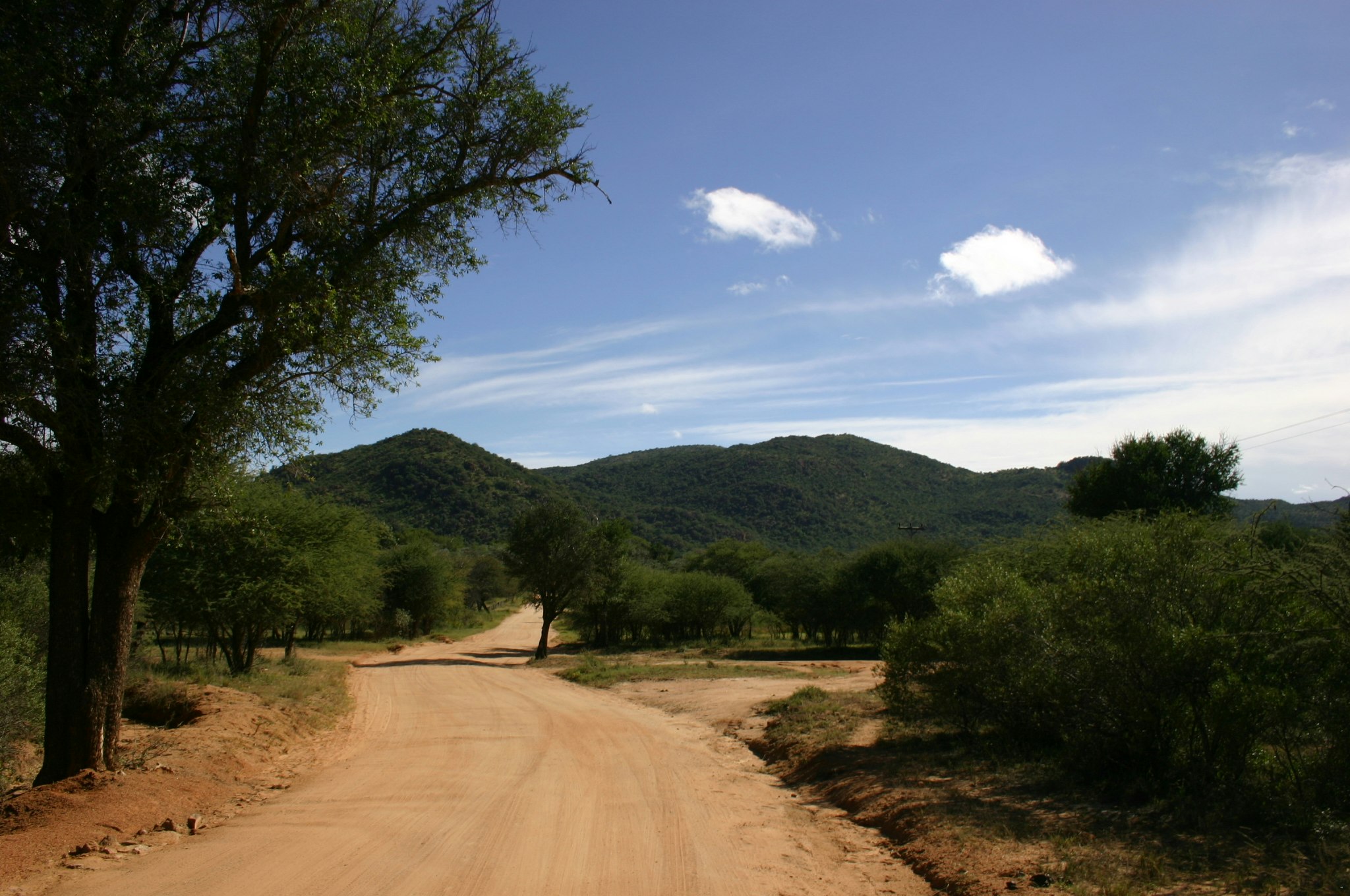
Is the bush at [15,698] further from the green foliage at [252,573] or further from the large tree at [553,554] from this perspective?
the large tree at [553,554]

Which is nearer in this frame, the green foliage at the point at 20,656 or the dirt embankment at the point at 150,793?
the dirt embankment at the point at 150,793

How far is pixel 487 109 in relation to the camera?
1074cm

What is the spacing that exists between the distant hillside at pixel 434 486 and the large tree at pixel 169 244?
91770mm

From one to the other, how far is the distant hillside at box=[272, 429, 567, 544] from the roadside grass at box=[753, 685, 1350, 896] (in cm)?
9223

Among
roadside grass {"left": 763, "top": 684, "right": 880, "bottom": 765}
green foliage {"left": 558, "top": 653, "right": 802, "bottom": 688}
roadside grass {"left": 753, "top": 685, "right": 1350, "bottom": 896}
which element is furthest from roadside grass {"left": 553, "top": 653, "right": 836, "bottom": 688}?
roadside grass {"left": 753, "top": 685, "right": 1350, "bottom": 896}

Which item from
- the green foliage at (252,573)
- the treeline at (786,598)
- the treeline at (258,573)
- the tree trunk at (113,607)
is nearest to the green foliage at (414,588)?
the treeline at (786,598)

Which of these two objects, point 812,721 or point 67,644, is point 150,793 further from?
point 812,721

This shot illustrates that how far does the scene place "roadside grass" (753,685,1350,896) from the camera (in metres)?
5.84

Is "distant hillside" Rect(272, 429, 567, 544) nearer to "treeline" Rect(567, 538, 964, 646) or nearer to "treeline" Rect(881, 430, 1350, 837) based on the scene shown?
"treeline" Rect(567, 538, 964, 646)

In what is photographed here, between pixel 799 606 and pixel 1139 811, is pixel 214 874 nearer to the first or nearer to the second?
pixel 1139 811

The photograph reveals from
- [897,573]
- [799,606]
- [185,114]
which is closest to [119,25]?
[185,114]

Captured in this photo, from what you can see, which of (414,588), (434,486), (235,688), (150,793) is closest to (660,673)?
(235,688)

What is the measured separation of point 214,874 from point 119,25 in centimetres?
920

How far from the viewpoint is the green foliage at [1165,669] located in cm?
718
